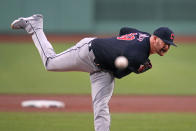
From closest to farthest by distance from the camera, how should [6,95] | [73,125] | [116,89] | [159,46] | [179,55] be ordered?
Result: [159,46] < [73,125] < [6,95] < [116,89] < [179,55]

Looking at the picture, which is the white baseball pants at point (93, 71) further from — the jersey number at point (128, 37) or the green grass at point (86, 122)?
the green grass at point (86, 122)

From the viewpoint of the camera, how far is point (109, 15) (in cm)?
2342

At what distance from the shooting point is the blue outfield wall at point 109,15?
74.0 feet

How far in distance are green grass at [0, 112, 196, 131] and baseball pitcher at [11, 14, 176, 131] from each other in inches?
65.5

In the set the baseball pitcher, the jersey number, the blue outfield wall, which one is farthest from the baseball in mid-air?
the blue outfield wall

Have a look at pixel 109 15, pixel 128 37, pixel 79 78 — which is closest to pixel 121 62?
pixel 128 37

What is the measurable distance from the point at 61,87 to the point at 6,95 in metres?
1.80

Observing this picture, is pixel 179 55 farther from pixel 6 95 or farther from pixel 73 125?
pixel 73 125

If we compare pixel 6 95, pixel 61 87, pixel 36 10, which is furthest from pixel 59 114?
pixel 36 10

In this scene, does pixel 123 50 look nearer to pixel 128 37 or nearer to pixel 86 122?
pixel 128 37

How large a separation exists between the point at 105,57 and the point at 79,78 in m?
8.24

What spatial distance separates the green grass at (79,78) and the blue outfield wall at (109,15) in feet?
15.4

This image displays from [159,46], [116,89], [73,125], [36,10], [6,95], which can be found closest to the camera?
[159,46]

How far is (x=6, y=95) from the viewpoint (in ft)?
36.6
